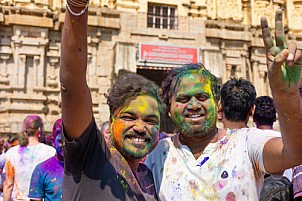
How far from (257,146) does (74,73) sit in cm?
133

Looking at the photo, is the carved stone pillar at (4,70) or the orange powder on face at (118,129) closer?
the orange powder on face at (118,129)

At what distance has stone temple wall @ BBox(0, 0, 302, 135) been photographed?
41.7 feet

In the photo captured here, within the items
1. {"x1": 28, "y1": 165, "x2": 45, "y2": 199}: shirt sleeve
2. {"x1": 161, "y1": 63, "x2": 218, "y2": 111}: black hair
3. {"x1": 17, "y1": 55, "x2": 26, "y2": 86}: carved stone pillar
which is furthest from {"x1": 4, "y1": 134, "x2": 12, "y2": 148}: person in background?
{"x1": 161, "y1": 63, "x2": 218, "y2": 111}: black hair

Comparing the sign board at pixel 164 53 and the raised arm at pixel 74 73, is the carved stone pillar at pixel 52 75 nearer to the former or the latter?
the sign board at pixel 164 53

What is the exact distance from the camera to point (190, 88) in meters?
2.46

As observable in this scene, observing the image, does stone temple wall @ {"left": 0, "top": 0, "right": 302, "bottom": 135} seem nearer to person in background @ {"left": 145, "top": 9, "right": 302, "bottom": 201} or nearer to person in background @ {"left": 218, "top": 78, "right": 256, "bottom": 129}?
person in background @ {"left": 218, "top": 78, "right": 256, "bottom": 129}

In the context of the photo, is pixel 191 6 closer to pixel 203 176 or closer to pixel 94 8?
pixel 94 8

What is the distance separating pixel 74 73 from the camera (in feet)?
5.49

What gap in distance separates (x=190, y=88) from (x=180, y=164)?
620 mm

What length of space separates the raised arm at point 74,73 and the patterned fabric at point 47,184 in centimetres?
207

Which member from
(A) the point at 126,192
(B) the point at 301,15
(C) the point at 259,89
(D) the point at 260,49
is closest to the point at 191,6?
(D) the point at 260,49

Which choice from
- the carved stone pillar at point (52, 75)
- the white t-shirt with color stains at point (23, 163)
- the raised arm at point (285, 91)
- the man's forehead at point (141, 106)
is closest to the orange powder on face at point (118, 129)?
the man's forehead at point (141, 106)

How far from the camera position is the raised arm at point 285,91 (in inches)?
61.5

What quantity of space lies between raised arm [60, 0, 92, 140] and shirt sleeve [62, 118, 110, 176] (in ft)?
0.17
